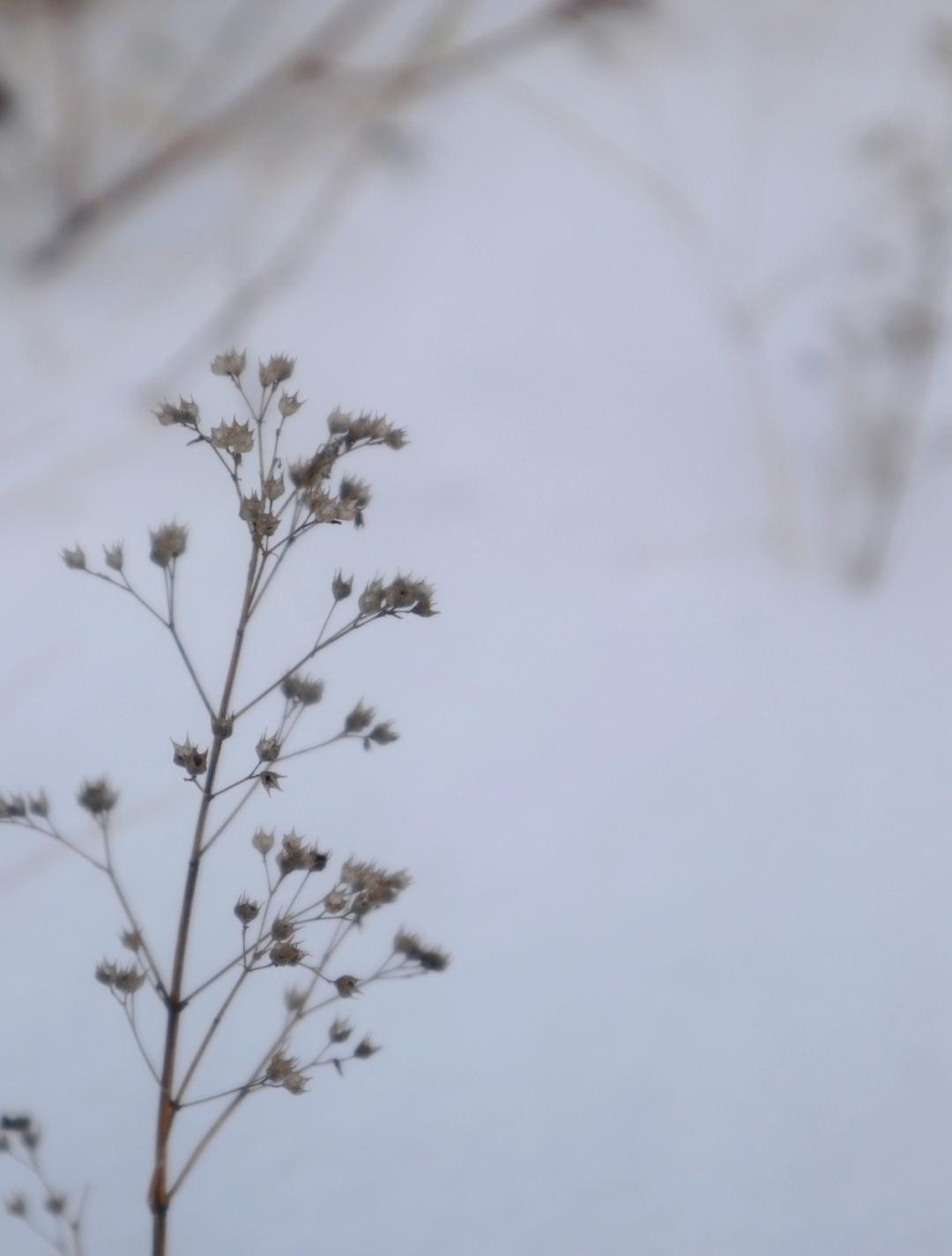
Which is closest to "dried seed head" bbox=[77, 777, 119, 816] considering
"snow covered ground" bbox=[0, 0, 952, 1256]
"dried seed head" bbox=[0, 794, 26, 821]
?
"dried seed head" bbox=[0, 794, 26, 821]

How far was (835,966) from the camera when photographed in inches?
21.9

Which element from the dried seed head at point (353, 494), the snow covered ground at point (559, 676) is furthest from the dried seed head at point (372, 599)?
the snow covered ground at point (559, 676)

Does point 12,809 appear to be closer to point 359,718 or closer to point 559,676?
point 359,718

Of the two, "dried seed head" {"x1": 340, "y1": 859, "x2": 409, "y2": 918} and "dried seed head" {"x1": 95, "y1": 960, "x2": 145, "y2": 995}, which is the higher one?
"dried seed head" {"x1": 340, "y1": 859, "x2": 409, "y2": 918}

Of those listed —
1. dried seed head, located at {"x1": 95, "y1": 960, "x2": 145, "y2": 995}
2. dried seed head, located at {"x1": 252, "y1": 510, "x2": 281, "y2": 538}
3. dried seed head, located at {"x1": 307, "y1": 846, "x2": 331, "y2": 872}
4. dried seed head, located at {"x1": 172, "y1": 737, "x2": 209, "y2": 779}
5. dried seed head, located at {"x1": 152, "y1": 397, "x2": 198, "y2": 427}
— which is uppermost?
dried seed head, located at {"x1": 152, "y1": 397, "x2": 198, "y2": 427}

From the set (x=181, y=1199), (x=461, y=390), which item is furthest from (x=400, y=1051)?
(x=461, y=390)

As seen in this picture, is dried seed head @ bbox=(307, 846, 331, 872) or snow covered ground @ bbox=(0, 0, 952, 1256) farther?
snow covered ground @ bbox=(0, 0, 952, 1256)

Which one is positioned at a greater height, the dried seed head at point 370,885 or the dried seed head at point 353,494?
the dried seed head at point 353,494

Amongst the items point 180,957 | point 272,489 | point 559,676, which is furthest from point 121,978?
point 559,676

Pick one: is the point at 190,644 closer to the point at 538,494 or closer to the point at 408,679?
the point at 408,679

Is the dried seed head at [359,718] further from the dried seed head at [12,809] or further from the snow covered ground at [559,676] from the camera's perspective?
the snow covered ground at [559,676]

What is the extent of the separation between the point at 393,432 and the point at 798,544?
0.55 m

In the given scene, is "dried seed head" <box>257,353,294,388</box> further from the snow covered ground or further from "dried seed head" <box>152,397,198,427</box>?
the snow covered ground

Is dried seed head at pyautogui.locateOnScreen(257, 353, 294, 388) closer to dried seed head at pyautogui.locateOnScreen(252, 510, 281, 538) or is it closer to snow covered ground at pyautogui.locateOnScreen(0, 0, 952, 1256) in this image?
dried seed head at pyautogui.locateOnScreen(252, 510, 281, 538)
